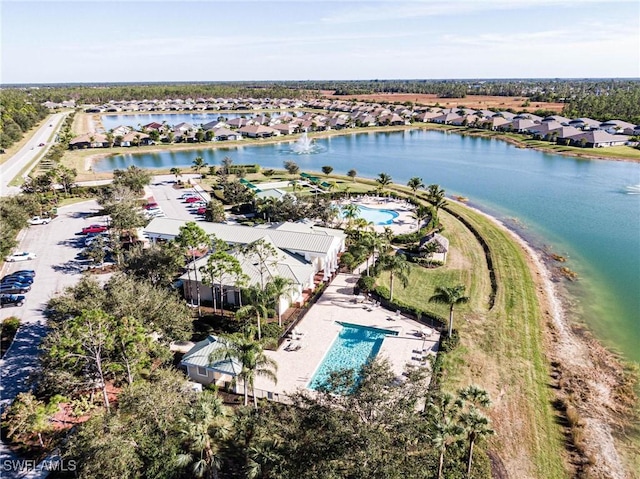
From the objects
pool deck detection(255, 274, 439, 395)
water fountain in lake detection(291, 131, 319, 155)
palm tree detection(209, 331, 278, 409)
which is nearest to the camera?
palm tree detection(209, 331, 278, 409)

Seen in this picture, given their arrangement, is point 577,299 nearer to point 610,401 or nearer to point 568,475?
point 610,401

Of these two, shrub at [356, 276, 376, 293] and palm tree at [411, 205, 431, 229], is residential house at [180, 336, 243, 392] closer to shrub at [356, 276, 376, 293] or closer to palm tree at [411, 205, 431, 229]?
shrub at [356, 276, 376, 293]

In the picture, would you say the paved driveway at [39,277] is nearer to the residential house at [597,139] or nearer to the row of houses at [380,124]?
the row of houses at [380,124]

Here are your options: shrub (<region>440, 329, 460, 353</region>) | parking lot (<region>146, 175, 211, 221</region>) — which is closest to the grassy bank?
shrub (<region>440, 329, 460, 353</region>)

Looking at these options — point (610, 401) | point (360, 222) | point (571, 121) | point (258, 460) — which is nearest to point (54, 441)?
point (258, 460)

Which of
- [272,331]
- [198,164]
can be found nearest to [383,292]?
[272,331]

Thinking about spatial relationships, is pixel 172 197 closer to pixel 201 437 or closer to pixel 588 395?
pixel 201 437
